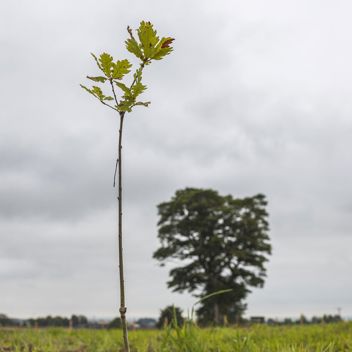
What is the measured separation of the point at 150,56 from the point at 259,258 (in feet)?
124

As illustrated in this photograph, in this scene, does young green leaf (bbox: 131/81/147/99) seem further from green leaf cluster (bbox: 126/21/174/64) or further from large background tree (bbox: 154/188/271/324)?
large background tree (bbox: 154/188/271/324)

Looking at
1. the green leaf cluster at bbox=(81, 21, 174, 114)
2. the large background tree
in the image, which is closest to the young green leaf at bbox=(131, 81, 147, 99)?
the green leaf cluster at bbox=(81, 21, 174, 114)

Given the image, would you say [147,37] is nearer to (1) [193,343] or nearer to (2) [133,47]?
(2) [133,47]

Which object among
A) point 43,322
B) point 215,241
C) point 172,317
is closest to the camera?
point 172,317

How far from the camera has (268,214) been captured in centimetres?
4038

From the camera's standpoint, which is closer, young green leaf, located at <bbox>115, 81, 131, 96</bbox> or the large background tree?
young green leaf, located at <bbox>115, 81, 131, 96</bbox>

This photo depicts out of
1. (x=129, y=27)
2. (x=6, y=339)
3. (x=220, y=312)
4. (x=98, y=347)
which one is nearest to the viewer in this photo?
(x=129, y=27)

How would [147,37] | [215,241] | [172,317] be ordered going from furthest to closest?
[215,241] < [172,317] < [147,37]

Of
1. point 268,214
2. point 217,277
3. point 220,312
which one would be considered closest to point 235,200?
point 268,214

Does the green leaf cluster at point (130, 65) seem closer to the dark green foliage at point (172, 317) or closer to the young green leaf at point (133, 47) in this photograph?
the young green leaf at point (133, 47)

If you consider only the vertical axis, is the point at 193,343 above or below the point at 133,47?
below

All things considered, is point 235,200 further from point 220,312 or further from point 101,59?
point 101,59

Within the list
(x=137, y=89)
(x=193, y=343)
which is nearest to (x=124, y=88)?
(x=137, y=89)

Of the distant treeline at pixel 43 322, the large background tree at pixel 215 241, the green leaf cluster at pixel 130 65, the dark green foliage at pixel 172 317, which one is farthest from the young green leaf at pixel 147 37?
the large background tree at pixel 215 241
